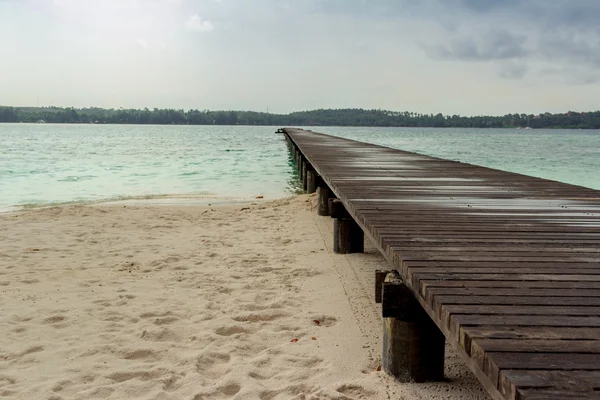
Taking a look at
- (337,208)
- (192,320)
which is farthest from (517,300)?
(337,208)

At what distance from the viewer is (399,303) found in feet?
9.89

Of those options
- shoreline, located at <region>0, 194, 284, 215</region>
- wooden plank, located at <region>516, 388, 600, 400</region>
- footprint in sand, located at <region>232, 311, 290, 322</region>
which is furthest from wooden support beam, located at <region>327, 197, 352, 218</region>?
shoreline, located at <region>0, 194, 284, 215</region>

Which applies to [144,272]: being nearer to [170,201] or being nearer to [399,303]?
[399,303]

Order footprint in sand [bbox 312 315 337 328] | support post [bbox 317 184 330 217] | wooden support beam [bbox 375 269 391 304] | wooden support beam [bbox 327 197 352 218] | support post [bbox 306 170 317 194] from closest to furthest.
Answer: wooden support beam [bbox 375 269 391 304] → footprint in sand [bbox 312 315 337 328] → wooden support beam [bbox 327 197 352 218] → support post [bbox 317 184 330 217] → support post [bbox 306 170 317 194]

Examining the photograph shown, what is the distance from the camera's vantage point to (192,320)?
4465 mm

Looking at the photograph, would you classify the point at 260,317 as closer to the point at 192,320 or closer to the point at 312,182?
the point at 192,320

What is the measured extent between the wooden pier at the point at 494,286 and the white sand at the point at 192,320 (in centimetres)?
60

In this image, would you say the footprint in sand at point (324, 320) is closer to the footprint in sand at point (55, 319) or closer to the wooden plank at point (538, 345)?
the footprint in sand at point (55, 319)

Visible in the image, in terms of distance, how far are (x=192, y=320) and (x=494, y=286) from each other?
8.47ft

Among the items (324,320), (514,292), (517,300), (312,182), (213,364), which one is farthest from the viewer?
(312,182)

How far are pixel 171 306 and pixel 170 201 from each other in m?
9.60

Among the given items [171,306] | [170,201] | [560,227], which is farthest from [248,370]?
[170,201]

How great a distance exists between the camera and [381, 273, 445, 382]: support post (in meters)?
3.01

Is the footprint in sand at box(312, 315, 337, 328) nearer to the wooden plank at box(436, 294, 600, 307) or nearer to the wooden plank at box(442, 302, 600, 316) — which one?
the wooden plank at box(436, 294, 600, 307)
